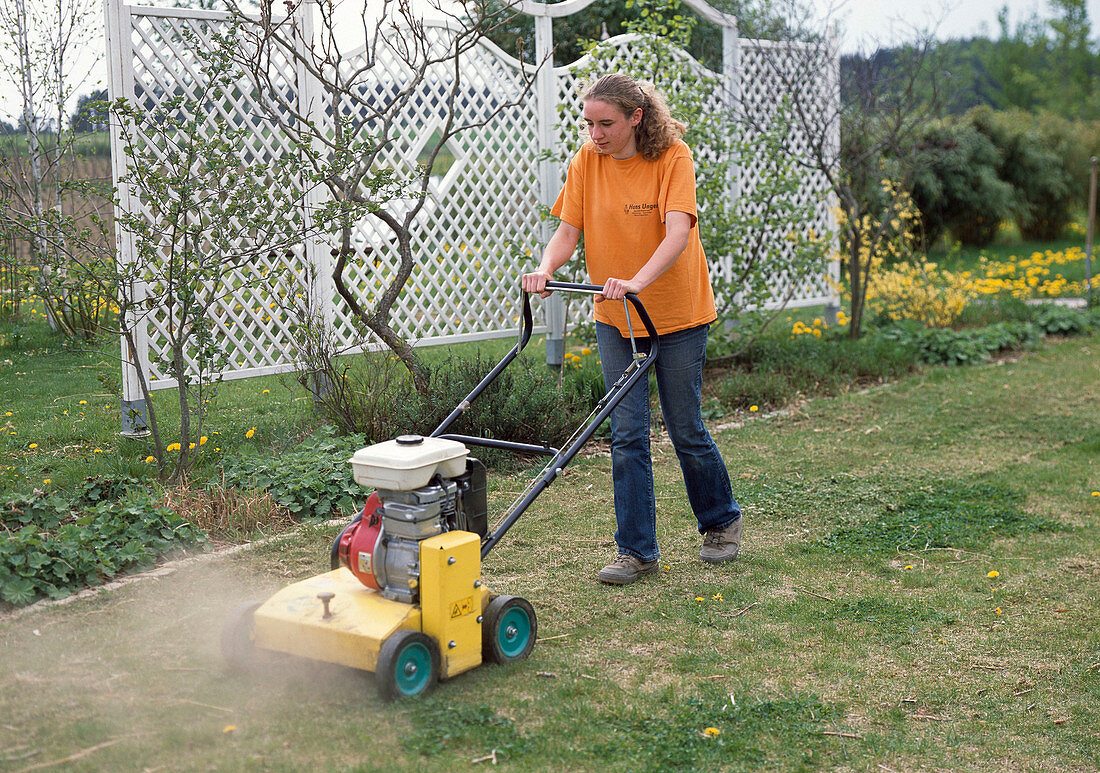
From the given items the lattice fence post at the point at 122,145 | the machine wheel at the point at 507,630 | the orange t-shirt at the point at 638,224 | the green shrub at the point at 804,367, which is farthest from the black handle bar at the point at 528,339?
the green shrub at the point at 804,367

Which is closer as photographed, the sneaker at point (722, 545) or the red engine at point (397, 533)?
the red engine at point (397, 533)

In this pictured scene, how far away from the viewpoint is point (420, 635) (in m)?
2.62

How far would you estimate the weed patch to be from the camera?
416cm

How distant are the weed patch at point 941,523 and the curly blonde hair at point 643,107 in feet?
5.58

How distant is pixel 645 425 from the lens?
3609mm

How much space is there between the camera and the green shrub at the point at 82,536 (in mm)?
3299

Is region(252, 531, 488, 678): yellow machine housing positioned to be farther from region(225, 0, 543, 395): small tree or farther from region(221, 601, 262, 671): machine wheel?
region(225, 0, 543, 395): small tree

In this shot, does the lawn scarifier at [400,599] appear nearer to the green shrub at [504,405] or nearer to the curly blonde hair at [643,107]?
the curly blonde hair at [643,107]

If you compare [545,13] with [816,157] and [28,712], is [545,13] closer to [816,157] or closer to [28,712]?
[816,157]

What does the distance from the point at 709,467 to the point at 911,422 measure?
2.83 metres

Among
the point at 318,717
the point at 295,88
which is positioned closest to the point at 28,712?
the point at 318,717

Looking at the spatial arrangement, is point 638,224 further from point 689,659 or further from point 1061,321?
point 1061,321

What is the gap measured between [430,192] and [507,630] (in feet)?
12.4

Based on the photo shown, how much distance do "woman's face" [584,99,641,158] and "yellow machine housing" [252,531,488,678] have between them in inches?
55.1
